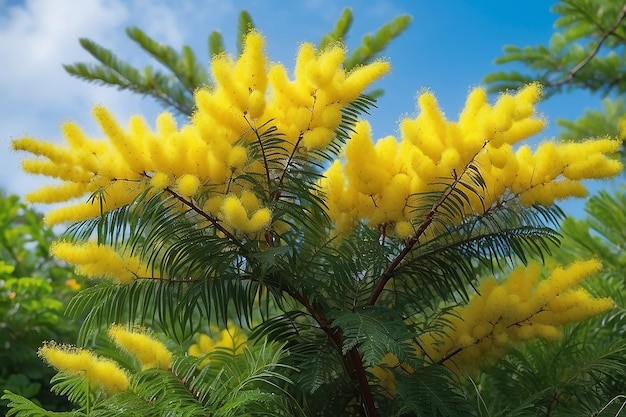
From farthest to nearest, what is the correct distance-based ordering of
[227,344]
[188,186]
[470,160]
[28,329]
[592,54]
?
1. [592,54]
2. [28,329]
3. [227,344]
4. [470,160]
5. [188,186]

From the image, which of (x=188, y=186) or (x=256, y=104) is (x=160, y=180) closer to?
(x=188, y=186)

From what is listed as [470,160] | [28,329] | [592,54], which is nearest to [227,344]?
[470,160]

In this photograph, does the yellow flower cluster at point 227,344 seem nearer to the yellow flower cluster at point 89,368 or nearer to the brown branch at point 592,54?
the yellow flower cluster at point 89,368

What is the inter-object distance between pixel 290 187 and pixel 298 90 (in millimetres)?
124

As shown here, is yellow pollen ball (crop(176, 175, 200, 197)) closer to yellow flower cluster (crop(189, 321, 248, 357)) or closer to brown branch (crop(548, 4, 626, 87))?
yellow flower cluster (crop(189, 321, 248, 357))

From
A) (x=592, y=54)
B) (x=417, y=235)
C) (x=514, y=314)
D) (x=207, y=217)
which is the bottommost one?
→ (x=514, y=314)

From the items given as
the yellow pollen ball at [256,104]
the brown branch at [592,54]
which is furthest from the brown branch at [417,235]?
the brown branch at [592,54]

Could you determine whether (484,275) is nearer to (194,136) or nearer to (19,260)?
(194,136)

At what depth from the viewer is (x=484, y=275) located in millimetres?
1295

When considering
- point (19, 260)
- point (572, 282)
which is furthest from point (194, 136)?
point (19, 260)

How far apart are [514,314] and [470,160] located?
23 centimetres

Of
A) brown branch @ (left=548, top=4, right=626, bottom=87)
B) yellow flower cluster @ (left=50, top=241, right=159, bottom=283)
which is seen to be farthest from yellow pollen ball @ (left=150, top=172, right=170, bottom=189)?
brown branch @ (left=548, top=4, right=626, bottom=87)

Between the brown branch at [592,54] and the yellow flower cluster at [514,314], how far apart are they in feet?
6.59

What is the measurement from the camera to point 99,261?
88 centimetres
